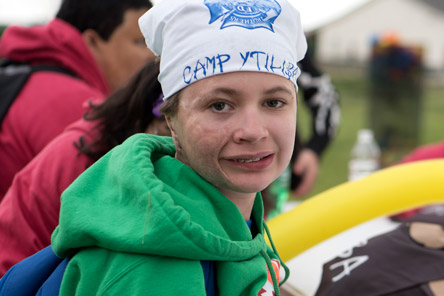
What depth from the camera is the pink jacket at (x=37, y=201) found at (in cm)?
169

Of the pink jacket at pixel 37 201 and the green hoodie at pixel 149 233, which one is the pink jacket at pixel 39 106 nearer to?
the pink jacket at pixel 37 201

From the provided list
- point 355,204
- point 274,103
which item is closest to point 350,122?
point 355,204

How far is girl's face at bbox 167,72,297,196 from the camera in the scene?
117 centimetres

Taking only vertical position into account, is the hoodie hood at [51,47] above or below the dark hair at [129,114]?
below

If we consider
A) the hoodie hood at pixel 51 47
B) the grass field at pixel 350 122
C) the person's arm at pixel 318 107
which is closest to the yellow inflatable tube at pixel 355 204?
the hoodie hood at pixel 51 47

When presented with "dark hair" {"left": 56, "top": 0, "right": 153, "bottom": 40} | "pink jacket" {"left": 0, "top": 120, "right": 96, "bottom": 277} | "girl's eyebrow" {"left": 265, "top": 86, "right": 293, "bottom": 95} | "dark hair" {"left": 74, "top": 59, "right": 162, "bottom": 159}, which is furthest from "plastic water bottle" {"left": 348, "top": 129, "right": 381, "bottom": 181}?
"girl's eyebrow" {"left": 265, "top": 86, "right": 293, "bottom": 95}

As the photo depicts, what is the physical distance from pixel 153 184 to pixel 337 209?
106 cm

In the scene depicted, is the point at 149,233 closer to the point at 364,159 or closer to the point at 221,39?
the point at 221,39

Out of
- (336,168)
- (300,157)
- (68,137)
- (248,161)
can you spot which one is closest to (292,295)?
(68,137)

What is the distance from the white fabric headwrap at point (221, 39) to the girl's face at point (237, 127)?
0.02 m

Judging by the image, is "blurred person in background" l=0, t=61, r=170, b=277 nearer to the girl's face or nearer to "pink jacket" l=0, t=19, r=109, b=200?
"pink jacket" l=0, t=19, r=109, b=200

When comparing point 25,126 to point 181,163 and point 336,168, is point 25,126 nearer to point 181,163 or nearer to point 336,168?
point 181,163

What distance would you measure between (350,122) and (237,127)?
13.1 metres

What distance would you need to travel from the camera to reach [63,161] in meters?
1.79
